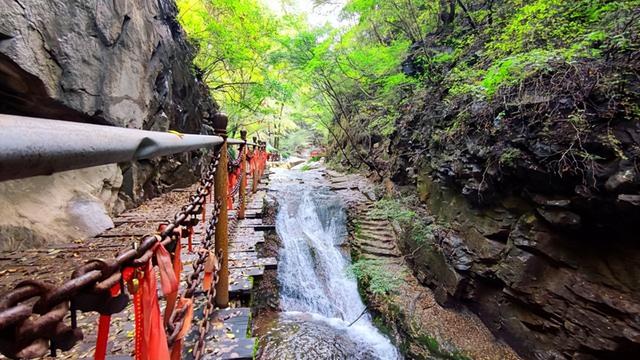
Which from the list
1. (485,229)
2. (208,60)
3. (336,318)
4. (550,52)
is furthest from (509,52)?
(208,60)

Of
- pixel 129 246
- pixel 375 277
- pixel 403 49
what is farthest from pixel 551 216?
pixel 403 49

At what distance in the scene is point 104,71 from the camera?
196 inches

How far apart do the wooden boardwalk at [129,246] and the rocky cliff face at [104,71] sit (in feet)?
1.87

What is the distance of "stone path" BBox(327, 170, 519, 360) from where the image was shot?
4969 mm

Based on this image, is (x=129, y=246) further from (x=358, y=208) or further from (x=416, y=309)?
(x=358, y=208)

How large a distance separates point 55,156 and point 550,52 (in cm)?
595

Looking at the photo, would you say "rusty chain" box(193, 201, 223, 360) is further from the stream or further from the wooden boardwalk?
the stream

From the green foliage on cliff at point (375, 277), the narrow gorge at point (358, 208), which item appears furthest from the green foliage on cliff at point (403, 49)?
the green foliage on cliff at point (375, 277)

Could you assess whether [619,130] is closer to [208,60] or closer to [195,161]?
[195,161]

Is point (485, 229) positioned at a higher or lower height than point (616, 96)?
lower

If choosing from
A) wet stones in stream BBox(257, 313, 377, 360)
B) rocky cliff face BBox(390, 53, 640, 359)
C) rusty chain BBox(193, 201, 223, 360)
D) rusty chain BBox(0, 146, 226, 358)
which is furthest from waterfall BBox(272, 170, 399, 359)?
rusty chain BBox(0, 146, 226, 358)

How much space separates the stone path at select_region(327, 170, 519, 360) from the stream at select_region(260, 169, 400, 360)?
0.54 m

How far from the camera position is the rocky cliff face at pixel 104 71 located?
361cm

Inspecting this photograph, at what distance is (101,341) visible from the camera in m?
0.77
